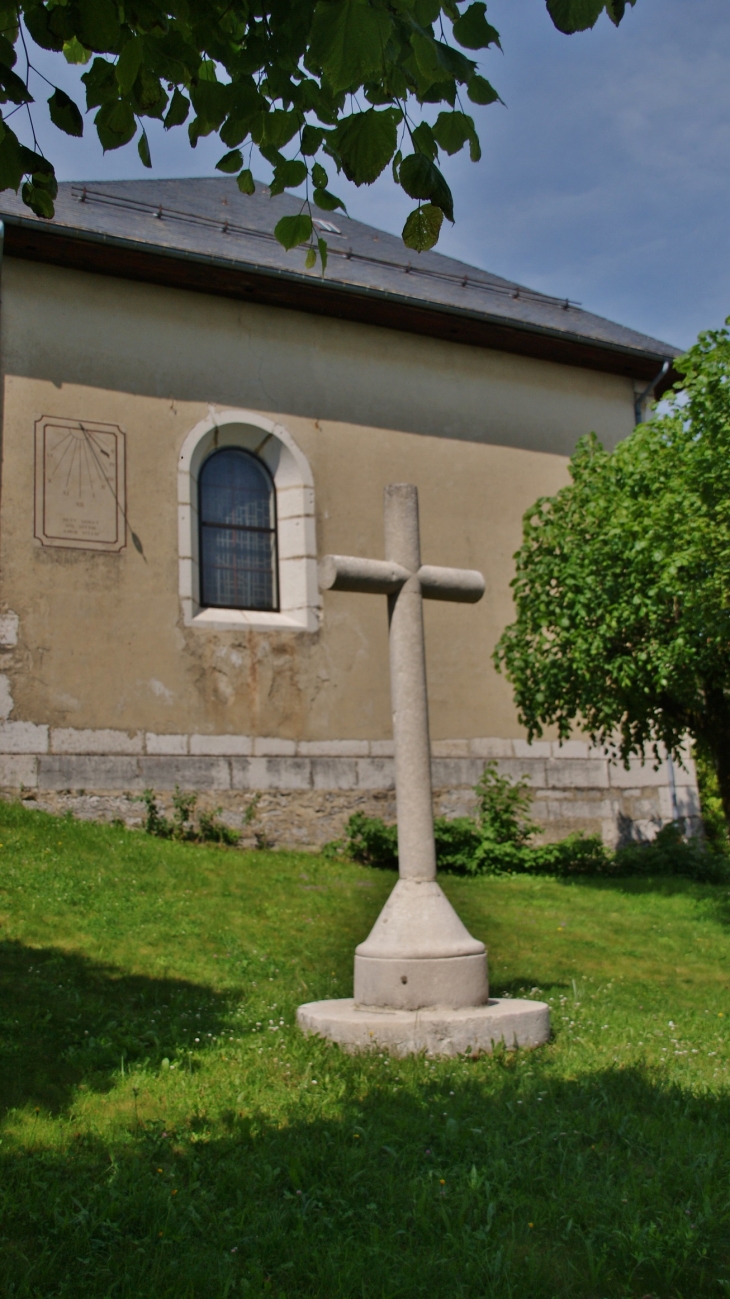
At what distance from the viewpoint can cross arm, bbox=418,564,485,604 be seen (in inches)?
239

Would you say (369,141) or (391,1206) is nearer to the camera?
(369,141)

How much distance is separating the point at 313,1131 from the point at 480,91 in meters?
3.17

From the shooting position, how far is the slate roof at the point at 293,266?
1091cm

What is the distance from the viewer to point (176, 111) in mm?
3248

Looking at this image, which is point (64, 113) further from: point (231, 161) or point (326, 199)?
point (326, 199)

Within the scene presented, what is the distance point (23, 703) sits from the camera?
10109 mm

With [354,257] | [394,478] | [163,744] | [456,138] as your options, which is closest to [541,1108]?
[456,138]

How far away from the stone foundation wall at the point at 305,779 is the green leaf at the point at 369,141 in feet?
27.4

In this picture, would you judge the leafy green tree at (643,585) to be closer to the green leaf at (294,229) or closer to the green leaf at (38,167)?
the green leaf at (294,229)

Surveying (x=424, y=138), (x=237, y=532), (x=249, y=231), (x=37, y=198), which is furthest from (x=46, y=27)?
(x=249, y=231)

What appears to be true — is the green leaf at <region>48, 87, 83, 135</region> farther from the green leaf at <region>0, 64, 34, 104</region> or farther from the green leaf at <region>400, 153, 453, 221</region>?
the green leaf at <region>400, 153, 453, 221</region>

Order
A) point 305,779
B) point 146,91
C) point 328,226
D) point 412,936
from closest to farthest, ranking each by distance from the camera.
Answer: point 146,91 < point 412,936 < point 305,779 < point 328,226

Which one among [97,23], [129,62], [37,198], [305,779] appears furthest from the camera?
[305,779]

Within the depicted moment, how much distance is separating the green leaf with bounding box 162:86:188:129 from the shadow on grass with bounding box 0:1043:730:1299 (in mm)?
3101
